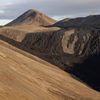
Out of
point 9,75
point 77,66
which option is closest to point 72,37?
point 77,66

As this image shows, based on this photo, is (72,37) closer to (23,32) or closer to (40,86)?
(23,32)

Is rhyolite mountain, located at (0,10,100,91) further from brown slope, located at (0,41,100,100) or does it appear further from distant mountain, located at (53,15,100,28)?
brown slope, located at (0,41,100,100)

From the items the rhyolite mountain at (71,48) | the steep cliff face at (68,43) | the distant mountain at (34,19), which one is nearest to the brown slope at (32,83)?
the rhyolite mountain at (71,48)

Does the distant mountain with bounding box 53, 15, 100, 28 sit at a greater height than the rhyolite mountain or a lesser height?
greater

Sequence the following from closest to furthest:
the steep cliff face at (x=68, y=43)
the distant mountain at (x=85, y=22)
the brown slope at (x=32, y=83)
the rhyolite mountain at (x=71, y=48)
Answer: the brown slope at (x=32, y=83) → the rhyolite mountain at (x=71, y=48) → the steep cliff face at (x=68, y=43) → the distant mountain at (x=85, y=22)

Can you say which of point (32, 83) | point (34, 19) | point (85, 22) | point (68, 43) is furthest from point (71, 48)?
point (34, 19)

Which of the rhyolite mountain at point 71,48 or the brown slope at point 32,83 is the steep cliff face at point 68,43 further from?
the brown slope at point 32,83

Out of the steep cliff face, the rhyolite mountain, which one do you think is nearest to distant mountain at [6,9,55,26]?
the rhyolite mountain

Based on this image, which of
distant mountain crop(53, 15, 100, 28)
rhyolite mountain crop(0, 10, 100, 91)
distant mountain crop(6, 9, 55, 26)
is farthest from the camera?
distant mountain crop(6, 9, 55, 26)

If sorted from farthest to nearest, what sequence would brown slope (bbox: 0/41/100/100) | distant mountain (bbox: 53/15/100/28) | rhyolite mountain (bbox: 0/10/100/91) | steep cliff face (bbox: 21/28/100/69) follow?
1. distant mountain (bbox: 53/15/100/28)
2. steep cliff face (bbox: 21/28/100/69)
3. rhyolite mountain (bbox: 0/10/100/91)
4. brown slope (bbox: 0/41/100/100)

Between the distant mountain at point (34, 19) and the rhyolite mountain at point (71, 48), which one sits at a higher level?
the distant mountain at point (34, 19)
